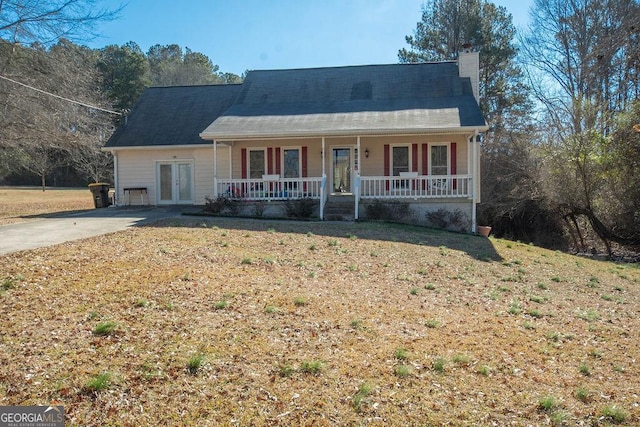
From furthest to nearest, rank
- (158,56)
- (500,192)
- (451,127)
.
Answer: (158,56), (500,192), (451,127)

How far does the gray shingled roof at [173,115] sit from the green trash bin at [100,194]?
189 centimetres

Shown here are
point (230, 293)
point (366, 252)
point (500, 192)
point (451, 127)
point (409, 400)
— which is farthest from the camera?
point (500, 192)

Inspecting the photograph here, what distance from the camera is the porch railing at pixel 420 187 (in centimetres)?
1605

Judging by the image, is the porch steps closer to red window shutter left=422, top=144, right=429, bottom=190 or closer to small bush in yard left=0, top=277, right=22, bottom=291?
red window shutter left=422, top=144, right=429, bottom=190

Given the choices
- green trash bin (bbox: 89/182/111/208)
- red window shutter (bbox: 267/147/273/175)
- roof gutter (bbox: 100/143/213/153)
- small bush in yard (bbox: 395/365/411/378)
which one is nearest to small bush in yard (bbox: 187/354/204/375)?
small bush in yard (bbox: 395/365/411/378)

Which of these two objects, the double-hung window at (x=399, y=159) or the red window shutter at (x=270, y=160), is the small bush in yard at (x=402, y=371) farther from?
the red window shutter at (x=270, y=160)

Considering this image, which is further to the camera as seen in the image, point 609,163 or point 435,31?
point 435,31

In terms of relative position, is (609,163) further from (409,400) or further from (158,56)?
(158,56)

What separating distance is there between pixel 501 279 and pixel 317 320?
5.14 m

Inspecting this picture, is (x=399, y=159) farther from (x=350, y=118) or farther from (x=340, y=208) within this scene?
(x=340, y=208)

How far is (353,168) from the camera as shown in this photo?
18594mm

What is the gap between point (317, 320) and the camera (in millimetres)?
5672

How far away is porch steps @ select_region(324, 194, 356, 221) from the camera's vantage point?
15901mm

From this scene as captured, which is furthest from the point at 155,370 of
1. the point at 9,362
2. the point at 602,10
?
the point at 602,10
